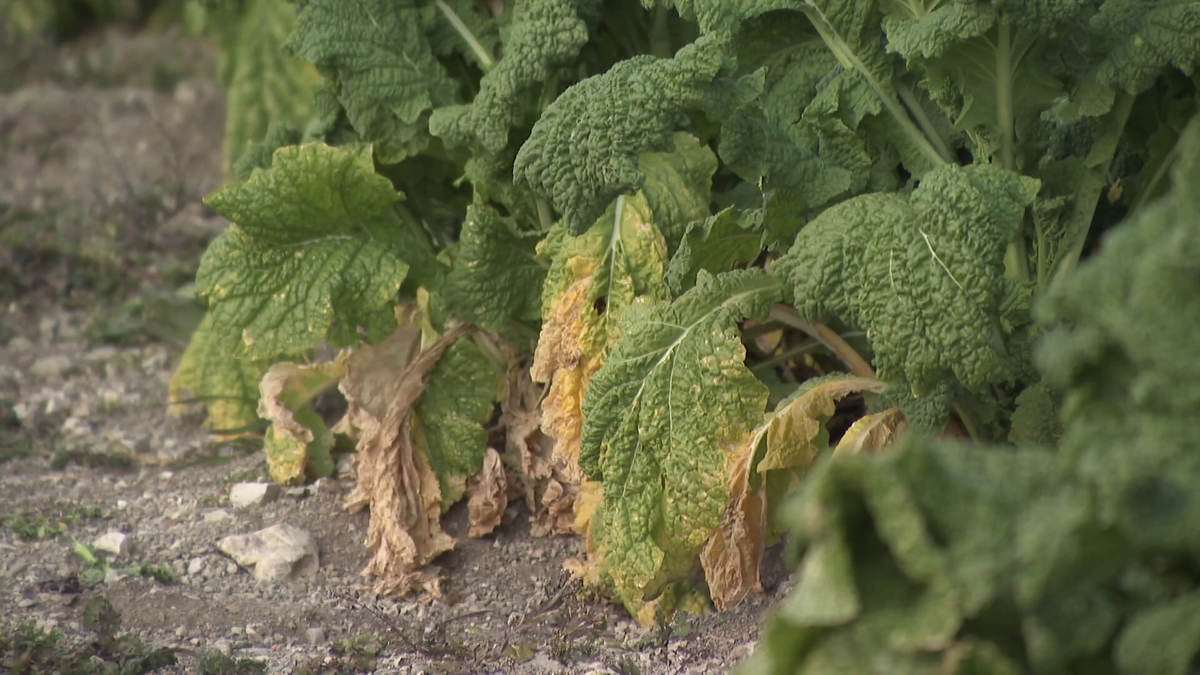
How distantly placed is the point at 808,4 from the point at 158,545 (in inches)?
69.9

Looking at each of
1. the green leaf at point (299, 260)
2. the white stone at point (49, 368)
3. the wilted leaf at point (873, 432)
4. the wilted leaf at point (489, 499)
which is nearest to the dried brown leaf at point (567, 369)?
the wilted leaf at point (489, 499)

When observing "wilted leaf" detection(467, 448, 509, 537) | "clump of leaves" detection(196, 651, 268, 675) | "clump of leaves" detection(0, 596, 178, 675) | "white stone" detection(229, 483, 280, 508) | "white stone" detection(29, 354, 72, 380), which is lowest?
"wilted leaf" detection(467, 448, 509, 537)

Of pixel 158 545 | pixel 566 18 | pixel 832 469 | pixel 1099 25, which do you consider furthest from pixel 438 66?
pixel 832 469

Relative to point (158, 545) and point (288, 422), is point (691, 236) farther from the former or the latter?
point (158, 545)

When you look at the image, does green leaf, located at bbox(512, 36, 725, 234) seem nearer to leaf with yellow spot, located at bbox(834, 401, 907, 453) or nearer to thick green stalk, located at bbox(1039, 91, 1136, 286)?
leaf with yellow spot, located at bbox(834, 401, 907, 453)

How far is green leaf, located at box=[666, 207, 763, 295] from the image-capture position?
2.59 metres

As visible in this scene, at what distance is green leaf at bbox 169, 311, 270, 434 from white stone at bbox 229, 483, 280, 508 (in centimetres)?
34

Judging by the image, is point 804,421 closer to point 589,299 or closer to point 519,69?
point 589,299

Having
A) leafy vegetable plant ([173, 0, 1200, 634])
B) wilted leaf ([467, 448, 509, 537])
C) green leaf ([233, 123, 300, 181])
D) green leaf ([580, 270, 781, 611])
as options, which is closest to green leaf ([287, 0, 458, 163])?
leafy vegetable plant ([173, 0, 1200, 634])

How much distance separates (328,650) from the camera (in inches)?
100

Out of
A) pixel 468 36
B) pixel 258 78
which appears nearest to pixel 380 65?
pixel 468 36

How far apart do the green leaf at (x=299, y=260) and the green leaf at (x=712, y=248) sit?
0.68 m

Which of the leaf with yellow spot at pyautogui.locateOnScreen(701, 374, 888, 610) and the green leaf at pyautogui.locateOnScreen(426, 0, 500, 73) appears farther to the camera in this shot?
the green leaf at pyautogui.locateOnScreen(426, 0, 500, 73)

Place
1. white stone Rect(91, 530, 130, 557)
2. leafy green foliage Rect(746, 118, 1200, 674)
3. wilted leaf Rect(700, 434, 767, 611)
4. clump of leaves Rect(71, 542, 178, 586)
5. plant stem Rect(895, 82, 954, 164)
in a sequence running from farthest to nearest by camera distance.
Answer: white stone Rect(91, 530, 130, 557)
clump of leaves Rect(71, 542, 178, 586)
plant stem Rect(895, 82, 954, 164)
wilted leaf Rect(700, 434, 767, 611)
leafy green foliage Rect(746, 118, 1200, 674)
